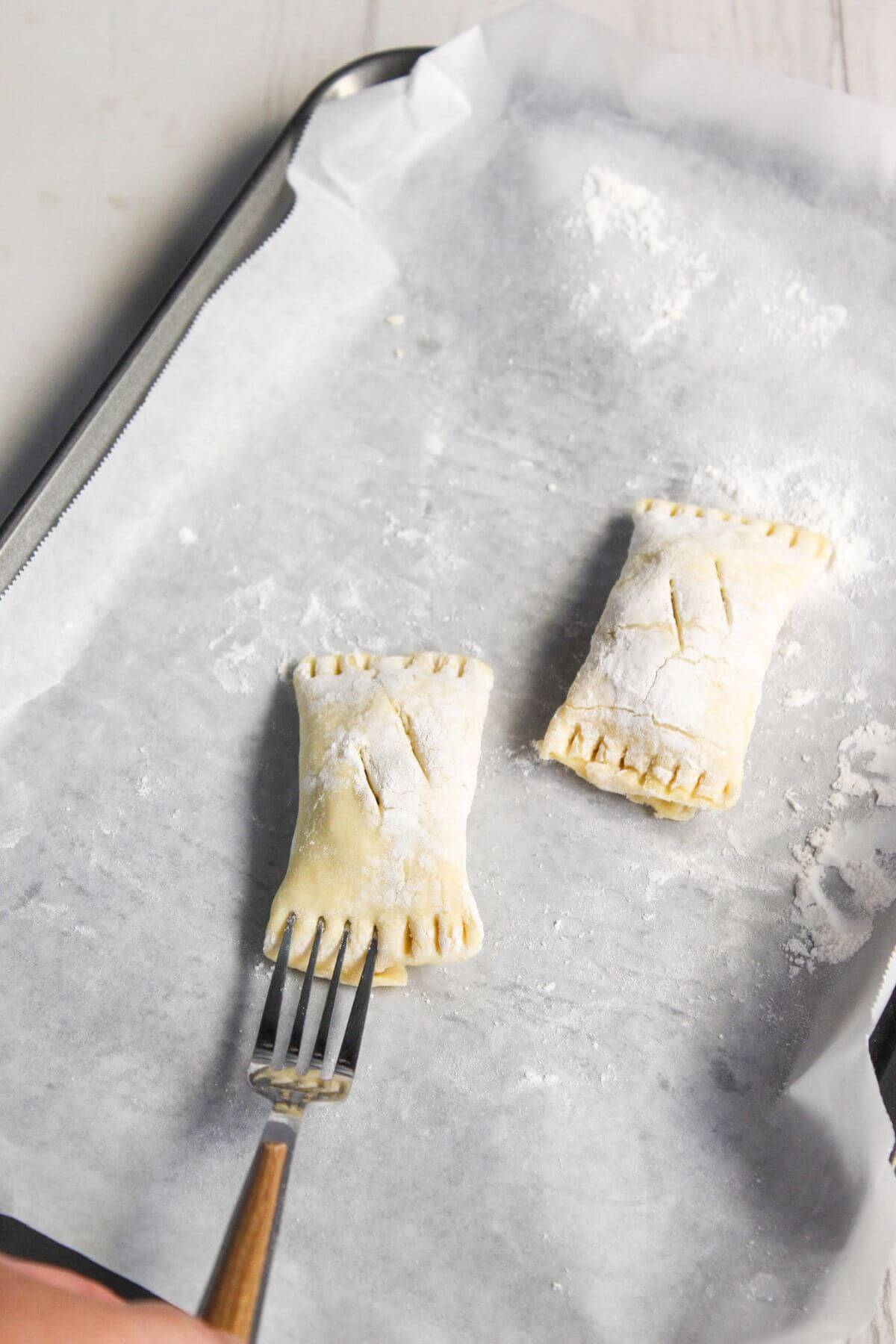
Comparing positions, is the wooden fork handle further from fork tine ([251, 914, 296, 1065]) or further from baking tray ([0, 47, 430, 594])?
baking tray ([0, 47, 430, 594])

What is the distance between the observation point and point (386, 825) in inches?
78.2

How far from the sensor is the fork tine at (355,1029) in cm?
181

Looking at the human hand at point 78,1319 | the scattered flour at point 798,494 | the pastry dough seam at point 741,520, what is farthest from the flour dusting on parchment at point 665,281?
the human hand at point 78,1319

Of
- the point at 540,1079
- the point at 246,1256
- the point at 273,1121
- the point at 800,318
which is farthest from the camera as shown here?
the point at 800,318

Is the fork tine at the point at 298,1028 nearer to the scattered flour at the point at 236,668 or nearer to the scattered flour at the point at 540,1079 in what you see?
the scattered flour at the point at 540,1079

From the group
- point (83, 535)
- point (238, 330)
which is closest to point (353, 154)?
point (238, 330)

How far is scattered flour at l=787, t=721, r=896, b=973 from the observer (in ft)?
6.49

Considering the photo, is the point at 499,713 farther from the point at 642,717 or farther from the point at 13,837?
the point at 13,837

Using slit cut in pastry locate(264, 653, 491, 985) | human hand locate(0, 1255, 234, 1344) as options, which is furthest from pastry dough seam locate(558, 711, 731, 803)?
human hand locate(0, 1255, 234, 1344)

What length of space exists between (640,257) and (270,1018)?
1.81 meters

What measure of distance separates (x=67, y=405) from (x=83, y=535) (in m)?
0.48

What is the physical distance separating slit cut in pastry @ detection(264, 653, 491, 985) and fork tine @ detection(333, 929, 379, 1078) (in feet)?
0.20

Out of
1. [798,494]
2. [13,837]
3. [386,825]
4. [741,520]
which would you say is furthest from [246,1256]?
[798,494]

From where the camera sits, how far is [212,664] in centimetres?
224
